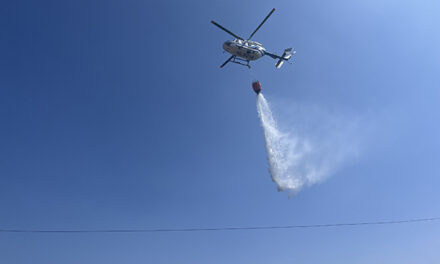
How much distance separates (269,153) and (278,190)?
6.72m

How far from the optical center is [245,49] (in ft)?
154

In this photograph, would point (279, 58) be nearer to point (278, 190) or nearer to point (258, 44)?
point (258, 44)

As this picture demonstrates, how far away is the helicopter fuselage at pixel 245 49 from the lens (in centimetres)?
4582

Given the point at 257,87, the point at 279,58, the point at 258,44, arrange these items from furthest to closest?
1. the point at 279,58
2. the point at 258,44
3. the point at 257,87

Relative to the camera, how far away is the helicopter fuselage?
1804 inches

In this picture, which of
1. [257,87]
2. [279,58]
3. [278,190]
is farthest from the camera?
[279,58]

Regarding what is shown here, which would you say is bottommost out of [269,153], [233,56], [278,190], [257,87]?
[278,190]

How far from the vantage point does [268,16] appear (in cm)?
4428

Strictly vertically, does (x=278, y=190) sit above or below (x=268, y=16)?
below

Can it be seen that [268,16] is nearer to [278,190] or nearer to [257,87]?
[257,87]

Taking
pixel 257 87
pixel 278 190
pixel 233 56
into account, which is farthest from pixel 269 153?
pixel 233 56

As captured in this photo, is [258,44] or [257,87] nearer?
[257,87]

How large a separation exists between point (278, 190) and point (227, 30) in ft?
82.8

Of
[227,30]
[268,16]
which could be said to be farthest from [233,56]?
[268,16]
